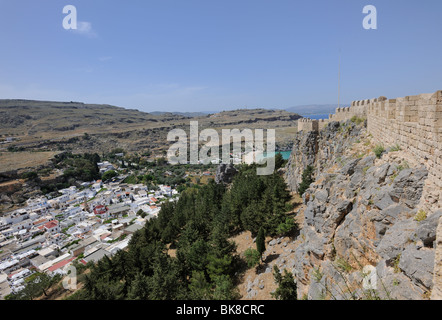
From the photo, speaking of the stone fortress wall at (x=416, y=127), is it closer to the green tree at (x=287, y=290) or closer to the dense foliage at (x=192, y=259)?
the green tree at (x=287, y=290)

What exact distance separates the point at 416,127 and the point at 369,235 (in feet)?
10.6

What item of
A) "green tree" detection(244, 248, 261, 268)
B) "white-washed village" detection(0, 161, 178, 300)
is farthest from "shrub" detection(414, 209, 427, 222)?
"white-washed village" detection(0, 161, 178, 300)

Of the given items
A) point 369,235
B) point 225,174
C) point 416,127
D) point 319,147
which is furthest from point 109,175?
point 416,127

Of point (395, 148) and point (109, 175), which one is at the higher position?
point (395, 148)

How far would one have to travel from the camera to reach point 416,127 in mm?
5934

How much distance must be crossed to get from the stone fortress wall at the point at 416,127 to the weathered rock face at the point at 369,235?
478 mm

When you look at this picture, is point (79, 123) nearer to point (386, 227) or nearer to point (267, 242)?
point (267, 242)

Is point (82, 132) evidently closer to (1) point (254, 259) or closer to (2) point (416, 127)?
(1) point (254, 259)

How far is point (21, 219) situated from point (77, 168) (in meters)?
27.8

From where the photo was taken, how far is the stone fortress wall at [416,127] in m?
4.97

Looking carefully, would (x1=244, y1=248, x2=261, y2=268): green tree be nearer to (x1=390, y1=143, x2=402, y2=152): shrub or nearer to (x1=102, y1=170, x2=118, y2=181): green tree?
(x1=390, y1=143, x2=402, y2=152): shrub
